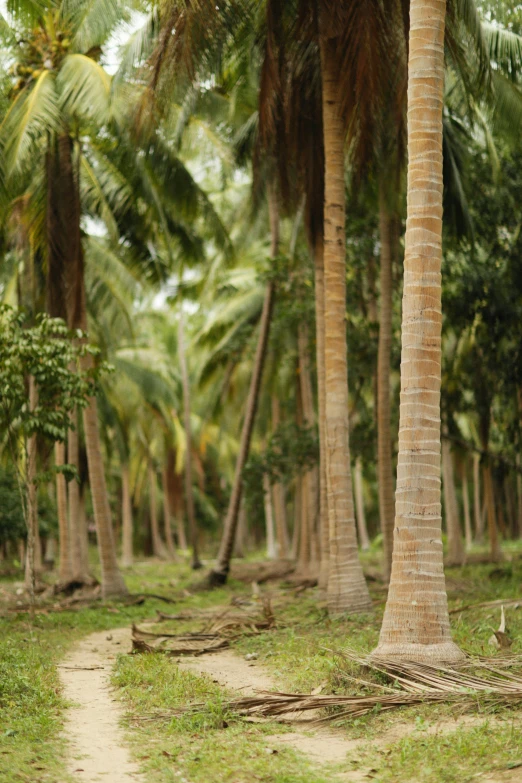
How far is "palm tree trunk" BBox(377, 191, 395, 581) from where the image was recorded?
15.6 m

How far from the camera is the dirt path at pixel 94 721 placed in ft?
19.5

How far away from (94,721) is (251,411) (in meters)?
13.4

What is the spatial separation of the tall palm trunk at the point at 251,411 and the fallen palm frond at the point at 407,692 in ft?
40.8

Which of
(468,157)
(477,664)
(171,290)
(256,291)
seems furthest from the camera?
(256,291)

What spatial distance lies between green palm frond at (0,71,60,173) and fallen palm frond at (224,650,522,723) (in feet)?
31.9

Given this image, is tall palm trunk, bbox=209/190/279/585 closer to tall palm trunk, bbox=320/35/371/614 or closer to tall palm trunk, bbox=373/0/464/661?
tall palm trunk, bbox=320/35/371/614

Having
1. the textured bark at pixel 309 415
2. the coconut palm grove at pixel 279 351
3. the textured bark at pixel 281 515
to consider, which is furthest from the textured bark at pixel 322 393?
the textured bark at pixel 281 515

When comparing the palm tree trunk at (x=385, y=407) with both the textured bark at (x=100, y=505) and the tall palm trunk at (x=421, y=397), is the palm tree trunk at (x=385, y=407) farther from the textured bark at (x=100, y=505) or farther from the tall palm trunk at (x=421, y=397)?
the tall palm trunk at (x=421, y=397)

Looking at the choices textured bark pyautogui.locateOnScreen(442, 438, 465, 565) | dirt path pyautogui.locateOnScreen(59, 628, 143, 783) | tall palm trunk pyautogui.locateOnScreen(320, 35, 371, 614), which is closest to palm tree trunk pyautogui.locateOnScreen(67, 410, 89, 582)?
dirt path pyautogui.locateOnScreen(59, 628, 143, 783)

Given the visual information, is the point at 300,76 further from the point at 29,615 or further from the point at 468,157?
the point at 29,615

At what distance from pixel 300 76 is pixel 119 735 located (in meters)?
10.6

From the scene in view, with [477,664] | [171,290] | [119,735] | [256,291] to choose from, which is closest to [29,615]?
[119,735]

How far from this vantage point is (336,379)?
12508mm

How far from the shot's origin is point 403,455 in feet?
26.7
